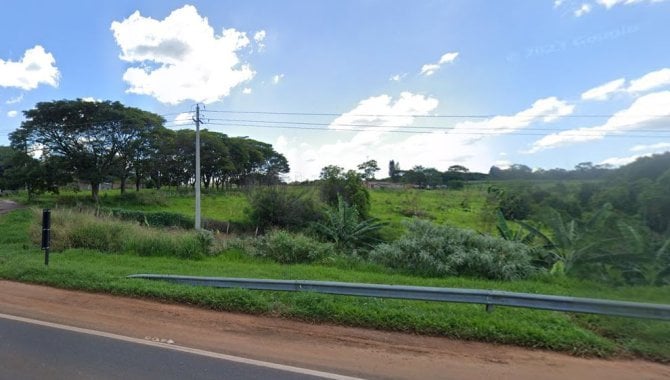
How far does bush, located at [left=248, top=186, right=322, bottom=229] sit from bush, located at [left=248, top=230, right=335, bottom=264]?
11882 mm

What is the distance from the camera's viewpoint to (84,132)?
4159cm

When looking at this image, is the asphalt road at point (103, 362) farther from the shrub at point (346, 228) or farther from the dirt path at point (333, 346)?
the shrub at point (346, 228)

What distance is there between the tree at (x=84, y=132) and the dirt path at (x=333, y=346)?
39.0 m

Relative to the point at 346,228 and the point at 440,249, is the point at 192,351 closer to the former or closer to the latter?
the point at 440,249

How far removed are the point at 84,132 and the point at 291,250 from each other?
3751 centimetres

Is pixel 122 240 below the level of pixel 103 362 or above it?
above

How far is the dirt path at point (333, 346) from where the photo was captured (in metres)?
4.75

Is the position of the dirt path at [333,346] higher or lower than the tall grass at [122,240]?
lower

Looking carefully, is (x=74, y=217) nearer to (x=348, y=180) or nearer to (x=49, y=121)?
(x=348, y=180)

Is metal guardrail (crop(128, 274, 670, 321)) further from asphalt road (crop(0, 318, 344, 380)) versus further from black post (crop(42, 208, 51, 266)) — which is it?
black post (crop(42, 208, 51, 266))

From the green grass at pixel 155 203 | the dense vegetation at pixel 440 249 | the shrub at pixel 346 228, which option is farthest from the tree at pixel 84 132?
the shrub at pixel 346 228

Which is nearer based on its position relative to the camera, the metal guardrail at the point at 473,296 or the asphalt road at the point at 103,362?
the asphalt road at the point at 103,362

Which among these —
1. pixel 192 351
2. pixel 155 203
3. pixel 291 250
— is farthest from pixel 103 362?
pixel 155 203

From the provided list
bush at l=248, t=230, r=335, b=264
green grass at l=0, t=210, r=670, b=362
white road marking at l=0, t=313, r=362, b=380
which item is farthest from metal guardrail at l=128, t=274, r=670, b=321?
bush at l=248, t=230, r=335, b=264
